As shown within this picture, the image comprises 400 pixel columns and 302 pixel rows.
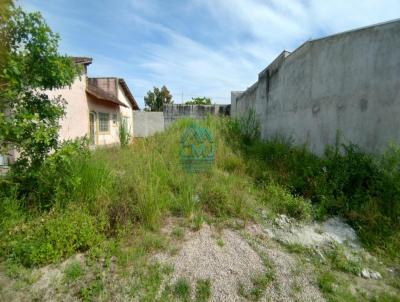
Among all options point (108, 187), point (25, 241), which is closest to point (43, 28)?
point (108, 187)

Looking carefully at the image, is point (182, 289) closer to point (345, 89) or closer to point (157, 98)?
point (345, 89)

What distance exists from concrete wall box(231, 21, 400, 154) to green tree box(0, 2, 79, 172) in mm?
4638

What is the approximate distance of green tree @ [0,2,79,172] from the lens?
8.00 feet

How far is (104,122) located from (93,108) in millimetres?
1557

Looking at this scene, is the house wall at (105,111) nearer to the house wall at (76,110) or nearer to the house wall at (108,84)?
the house wall at (76,110)

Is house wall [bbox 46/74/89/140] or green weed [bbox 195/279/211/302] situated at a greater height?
house wall [bbox 46/74/89/140]

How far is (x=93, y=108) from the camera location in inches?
400

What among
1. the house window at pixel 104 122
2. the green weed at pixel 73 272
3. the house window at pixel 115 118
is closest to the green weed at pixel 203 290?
the green weed at pixel 73 272

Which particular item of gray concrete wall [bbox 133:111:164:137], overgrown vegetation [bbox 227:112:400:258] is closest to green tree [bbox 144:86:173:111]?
gray concrete wall [bbox 133:111:164:137]

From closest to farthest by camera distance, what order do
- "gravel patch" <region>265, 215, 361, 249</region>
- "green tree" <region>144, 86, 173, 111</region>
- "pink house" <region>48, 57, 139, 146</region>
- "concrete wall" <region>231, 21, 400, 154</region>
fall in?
"gravel patch" <region>265, 215, 361, 249</region> < "concrete wall" <region>231, 21, 400, 154</region> < "pink house" <region>48, 57, 139, 146</region> < "green tree" <region>144, 86, 173, 111</region>

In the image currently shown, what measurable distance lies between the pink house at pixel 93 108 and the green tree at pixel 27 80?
3.30 metres

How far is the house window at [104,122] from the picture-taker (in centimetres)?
1123

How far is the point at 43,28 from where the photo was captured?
8.38 feet

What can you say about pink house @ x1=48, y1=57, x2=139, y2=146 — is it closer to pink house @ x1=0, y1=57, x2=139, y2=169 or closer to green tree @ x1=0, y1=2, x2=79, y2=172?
pink house @ x1=0, y1=57, x2=139, y2=169
